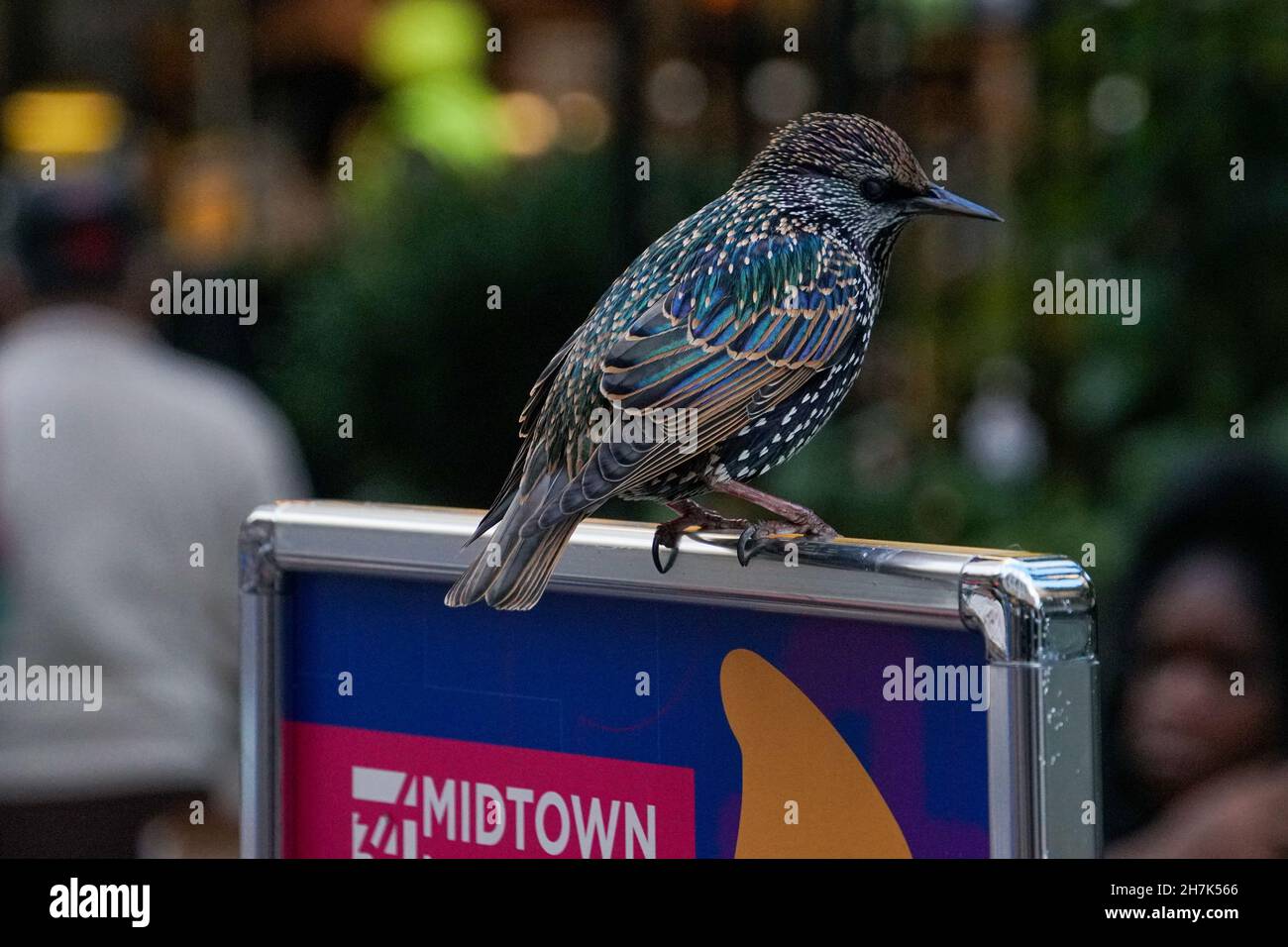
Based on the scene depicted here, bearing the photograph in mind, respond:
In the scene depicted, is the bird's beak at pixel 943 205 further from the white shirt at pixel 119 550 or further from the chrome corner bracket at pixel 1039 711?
the white shirt at pixel 119 550

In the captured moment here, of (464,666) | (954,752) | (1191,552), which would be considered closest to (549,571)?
(464,666)

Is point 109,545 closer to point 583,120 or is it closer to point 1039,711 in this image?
point 1039,711

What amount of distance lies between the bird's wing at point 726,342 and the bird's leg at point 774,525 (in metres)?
0.08

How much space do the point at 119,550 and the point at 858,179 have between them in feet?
9.55

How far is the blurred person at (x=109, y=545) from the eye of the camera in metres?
4.94

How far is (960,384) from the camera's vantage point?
6.48m

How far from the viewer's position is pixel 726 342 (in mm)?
2574

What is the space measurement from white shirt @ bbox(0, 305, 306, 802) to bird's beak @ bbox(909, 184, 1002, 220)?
2.85m

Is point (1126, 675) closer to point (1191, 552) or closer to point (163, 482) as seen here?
point (1191, 552)

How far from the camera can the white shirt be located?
16.2 feet
